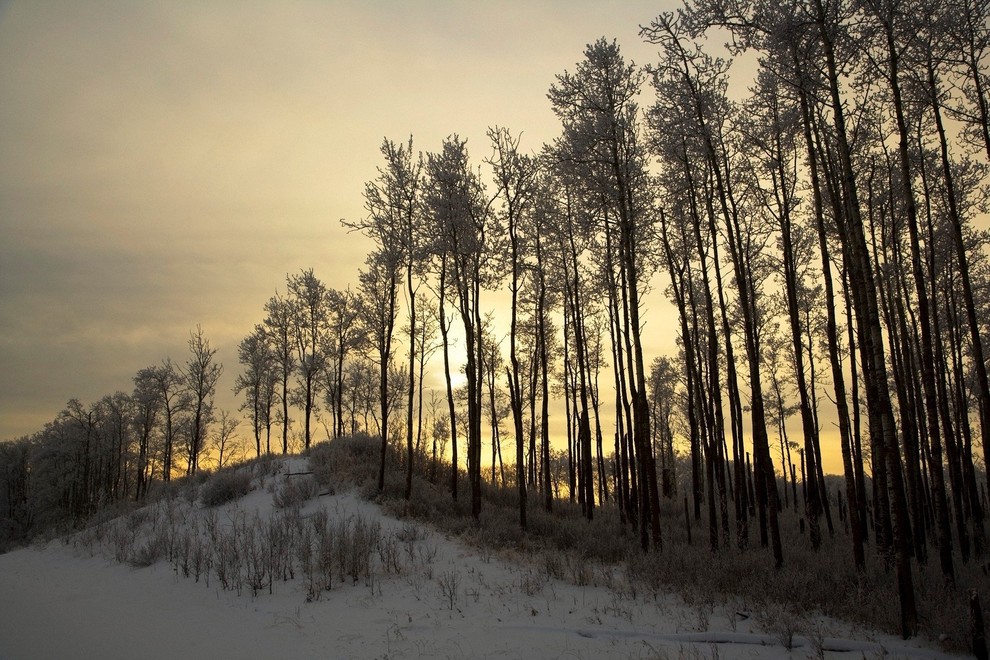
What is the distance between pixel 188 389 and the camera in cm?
3634

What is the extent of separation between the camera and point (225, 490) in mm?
18391

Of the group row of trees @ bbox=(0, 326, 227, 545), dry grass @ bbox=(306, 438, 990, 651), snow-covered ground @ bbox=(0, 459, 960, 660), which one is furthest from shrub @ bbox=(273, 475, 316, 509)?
row of trees @ bbox=(0, 326, 227, 545)

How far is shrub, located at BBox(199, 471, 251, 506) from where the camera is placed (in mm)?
18188

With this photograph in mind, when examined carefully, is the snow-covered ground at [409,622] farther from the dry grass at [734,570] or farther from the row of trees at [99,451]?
the row of trees at [99,451]

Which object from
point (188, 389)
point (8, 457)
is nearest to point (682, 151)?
point (188, 389)

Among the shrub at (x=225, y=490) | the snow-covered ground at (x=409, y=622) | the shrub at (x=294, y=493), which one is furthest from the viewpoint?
the shrub at (x=225, y=490)

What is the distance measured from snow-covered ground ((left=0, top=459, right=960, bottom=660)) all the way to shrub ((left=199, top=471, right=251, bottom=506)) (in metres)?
6.85

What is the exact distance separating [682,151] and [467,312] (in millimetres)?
7608

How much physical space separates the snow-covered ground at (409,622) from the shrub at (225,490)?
6847 mm

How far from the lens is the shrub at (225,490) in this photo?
716 inches

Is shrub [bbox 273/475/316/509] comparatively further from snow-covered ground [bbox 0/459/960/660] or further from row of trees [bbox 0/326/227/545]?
row of trees [bbox 0/326/227/545]

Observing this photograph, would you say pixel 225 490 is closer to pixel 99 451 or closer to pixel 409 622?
pixel 409 622

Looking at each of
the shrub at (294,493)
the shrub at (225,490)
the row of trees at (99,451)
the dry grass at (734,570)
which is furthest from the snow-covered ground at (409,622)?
the row of trees at (99,451)

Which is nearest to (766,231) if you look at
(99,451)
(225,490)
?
(225,490)
